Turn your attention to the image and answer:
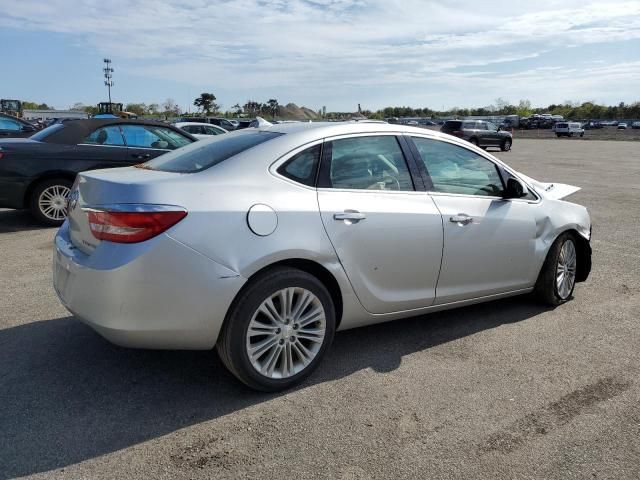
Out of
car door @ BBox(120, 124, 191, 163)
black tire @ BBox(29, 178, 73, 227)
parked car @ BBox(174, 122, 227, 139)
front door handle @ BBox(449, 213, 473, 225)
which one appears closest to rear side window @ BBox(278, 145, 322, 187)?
front door handle @ BBox(449, 213, 473, 225)

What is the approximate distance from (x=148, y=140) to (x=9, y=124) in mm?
8611

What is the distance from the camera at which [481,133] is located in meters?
31.7

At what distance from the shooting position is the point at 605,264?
6.48m

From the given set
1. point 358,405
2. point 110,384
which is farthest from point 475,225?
point 110,384

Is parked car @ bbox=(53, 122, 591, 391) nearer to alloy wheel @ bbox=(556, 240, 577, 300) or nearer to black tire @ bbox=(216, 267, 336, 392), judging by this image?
black tire @ bbox=(216, 267, 336, 392)

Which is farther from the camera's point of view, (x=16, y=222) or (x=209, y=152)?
(x=16, y=222)

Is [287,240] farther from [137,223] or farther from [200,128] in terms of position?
[200,128]

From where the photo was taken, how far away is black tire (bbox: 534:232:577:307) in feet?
15.8

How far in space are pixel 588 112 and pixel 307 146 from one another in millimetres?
120953

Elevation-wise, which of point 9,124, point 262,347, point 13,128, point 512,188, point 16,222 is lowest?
point 16,222

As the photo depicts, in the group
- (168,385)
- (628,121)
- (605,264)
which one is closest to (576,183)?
(605,264)

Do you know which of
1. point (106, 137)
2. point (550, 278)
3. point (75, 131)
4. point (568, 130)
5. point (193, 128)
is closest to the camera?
point (550, 278)

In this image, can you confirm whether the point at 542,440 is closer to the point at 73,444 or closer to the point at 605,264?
the point at 73,444

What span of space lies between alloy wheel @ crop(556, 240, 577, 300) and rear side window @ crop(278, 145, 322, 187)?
254cm
